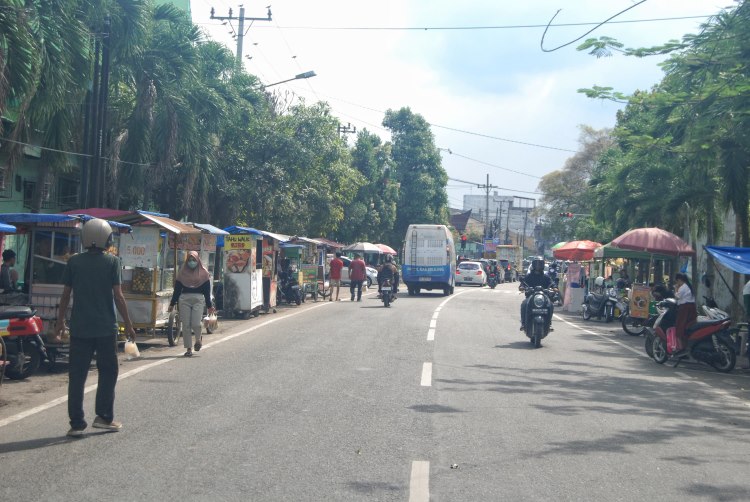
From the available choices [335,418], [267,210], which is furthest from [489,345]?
[267,210]

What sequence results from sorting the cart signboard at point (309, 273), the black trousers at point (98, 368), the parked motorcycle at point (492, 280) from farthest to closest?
the parked motorcycle at point (492, 280) → the cart signboard at point (309, 273) → the black trousers at point (98, 368)

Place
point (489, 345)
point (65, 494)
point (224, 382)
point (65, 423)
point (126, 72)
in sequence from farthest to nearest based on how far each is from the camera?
1. point (126, 72)
2. point (489, 345)
3. point (224, 382)
4. point (65, 423)
5. point (65, 494)

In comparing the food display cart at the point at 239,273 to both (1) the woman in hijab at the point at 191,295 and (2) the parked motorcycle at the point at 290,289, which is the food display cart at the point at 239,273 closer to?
(2) the parked motorcycle at the point at 290,289

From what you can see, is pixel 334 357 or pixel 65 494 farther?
pixel 334 357

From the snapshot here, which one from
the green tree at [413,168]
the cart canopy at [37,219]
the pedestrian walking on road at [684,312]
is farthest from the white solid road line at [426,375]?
the green tree at [413,168]

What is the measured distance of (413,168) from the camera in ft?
213

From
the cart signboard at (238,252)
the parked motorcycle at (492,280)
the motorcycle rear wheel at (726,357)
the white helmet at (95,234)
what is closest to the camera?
the white helmet at (95,234)

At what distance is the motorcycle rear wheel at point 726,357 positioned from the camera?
1409cm

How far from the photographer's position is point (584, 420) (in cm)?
884

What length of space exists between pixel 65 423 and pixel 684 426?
653cm

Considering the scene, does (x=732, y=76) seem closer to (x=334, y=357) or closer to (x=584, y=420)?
(x=584, y=420)

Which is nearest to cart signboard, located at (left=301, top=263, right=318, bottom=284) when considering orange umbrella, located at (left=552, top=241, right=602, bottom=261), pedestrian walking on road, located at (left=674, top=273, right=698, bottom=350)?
orange umbrella, located at (left=552, top=241, right=602, bottom=261)

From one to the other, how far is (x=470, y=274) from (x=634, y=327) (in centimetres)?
3276

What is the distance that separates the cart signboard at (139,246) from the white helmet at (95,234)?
25.9 feet
